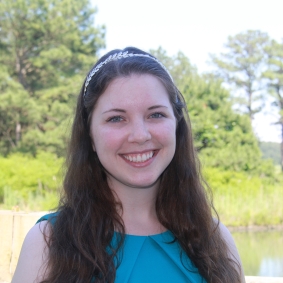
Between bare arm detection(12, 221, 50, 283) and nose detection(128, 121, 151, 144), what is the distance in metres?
0.41

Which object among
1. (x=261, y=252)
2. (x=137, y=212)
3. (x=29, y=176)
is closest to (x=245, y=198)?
(x=261, y=252)

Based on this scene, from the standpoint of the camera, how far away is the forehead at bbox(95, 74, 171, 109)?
5.38ft

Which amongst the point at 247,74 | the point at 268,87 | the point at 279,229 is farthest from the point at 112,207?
the point at 247,74

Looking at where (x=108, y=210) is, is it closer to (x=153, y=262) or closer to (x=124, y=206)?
(x=124, y=206)

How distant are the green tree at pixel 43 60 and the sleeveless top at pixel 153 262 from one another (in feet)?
49.7

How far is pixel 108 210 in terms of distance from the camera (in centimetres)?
172

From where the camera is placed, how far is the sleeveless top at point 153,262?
5.24ft

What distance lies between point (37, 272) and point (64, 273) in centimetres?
8

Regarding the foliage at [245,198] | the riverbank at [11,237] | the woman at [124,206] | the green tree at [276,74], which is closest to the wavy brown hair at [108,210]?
the woman at [124,206]

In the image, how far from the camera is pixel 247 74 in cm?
3138

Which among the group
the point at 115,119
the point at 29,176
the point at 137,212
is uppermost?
the point at 115,119

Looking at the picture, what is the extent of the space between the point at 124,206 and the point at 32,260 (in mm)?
379

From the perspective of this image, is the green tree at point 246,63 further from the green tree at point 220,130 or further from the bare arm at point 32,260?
the bare arm at point 32,260

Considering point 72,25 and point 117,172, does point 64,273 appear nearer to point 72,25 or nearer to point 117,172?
point 117,172
